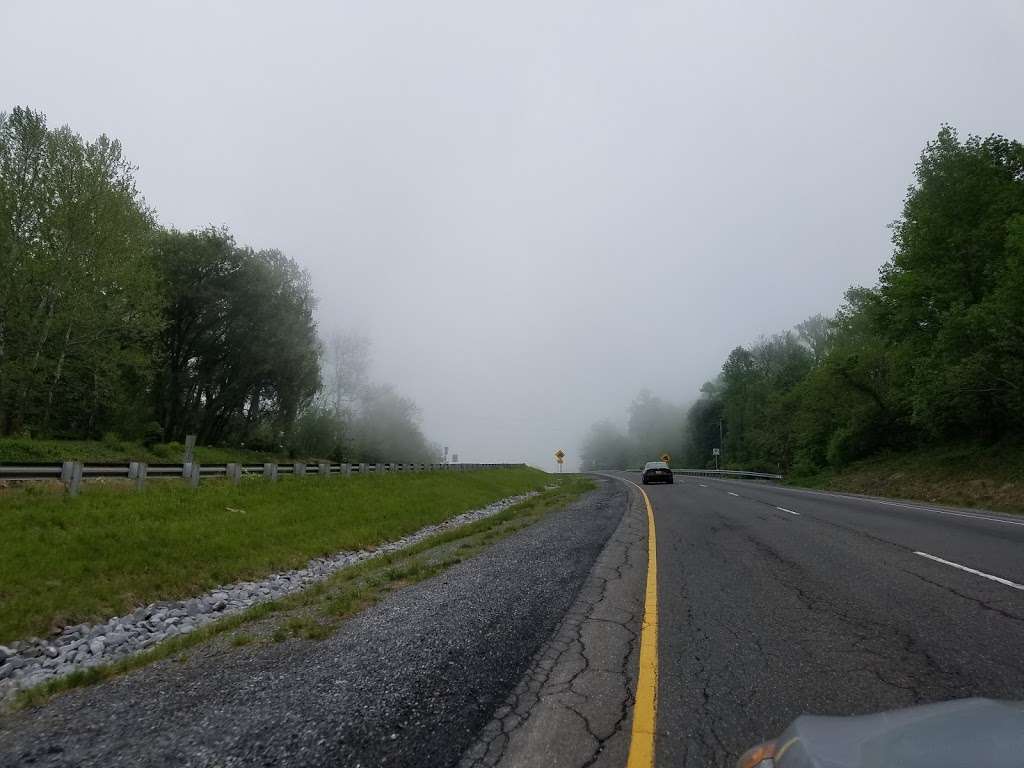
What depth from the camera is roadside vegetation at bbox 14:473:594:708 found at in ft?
18.7

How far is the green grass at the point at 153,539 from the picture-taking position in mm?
8858

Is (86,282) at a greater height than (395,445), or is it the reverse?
(86,282)

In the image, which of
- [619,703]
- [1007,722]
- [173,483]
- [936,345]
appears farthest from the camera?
[936,345]

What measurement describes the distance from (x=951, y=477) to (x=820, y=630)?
2520 centimetres

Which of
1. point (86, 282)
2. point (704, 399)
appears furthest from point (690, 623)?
point (704, 399)

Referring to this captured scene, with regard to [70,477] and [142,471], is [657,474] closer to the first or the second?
[142,471]

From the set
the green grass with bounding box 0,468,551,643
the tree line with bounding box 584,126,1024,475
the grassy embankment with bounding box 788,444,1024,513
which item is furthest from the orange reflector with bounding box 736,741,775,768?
the tree line with bounding box 584,126,1024,475

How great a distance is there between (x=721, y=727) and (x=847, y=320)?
177 ft

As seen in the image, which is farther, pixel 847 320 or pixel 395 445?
pixel 395 445

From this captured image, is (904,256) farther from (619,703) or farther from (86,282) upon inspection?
(86,282)

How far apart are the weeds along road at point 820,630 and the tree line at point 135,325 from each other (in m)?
27.1

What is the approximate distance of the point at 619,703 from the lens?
3.91 meters

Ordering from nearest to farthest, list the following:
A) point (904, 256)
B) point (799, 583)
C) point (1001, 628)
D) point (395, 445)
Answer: point (1001, 628), point (799, 583), point (904, 256), point (395, 445)

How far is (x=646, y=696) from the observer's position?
4008mm
